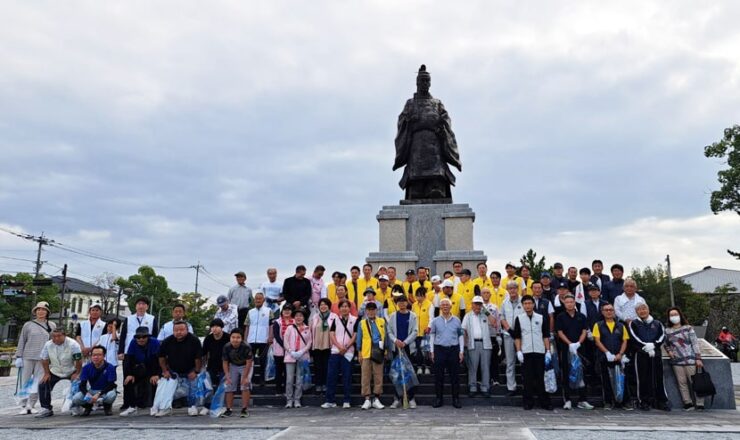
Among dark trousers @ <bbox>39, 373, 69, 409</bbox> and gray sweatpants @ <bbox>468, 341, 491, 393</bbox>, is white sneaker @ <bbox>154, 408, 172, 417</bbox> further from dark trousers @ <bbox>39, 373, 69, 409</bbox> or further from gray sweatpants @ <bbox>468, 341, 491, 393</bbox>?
gray sweatpants @ <bbox>468, 341, 491, 393</bbox>

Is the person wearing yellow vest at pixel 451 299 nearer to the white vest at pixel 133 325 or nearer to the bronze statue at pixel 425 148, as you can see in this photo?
the white vest at pixel 133 325

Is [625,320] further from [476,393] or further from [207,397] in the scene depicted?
[207,397]

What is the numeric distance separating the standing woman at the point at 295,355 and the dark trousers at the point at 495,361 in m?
3.13

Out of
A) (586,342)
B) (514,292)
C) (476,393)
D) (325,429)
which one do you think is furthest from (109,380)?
(586,342)

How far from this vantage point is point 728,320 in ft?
103

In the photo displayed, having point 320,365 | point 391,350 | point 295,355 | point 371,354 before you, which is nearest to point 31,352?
point 295,355

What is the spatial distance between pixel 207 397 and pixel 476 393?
432cm

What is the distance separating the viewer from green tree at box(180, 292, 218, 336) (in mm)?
56066

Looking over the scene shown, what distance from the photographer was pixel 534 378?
8.37 m

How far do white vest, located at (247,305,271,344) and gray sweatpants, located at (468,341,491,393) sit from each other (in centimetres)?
350

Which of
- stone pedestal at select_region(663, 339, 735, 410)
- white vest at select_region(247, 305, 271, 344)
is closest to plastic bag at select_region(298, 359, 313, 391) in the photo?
white vest at select_region(247, 305, 271, 344)

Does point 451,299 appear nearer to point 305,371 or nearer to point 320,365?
point 320,365

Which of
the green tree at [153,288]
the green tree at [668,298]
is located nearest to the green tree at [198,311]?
the green tree at [153,288]

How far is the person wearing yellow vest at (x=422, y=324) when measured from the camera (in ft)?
31.0
